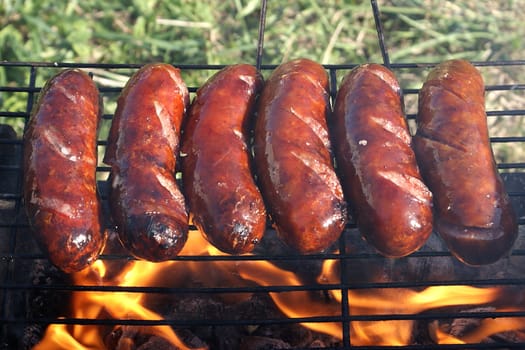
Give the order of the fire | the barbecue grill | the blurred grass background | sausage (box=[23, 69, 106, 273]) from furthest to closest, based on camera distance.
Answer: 1. the blurred grass background
2. the fire
3. the barbecue grill
4. sausage (box=[23, 69, 106, 273])

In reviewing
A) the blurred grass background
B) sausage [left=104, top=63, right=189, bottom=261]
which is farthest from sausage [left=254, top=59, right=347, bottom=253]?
the blurred grass background

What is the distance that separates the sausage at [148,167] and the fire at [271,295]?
0.49 metres

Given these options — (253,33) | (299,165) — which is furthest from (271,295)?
(253,33)

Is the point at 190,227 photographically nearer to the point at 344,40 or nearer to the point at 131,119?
the point at 131,119

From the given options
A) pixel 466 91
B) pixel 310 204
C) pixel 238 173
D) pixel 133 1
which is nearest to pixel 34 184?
pixel 238 173

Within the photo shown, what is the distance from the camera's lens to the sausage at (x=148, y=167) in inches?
95.5

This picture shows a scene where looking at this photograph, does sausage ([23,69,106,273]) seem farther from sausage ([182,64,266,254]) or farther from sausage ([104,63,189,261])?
sausage ([182,64,266,254])

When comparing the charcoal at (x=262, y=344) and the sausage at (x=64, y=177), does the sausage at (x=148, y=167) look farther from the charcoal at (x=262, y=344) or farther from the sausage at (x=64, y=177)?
the charcoal at (x=262, y=344)

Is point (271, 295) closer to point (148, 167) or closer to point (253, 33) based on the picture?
point (148, 167)

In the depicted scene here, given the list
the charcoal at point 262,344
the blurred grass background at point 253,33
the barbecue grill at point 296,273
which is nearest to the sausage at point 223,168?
the barbecue grill at point 296,273

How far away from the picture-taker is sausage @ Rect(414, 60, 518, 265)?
2475 millimetres

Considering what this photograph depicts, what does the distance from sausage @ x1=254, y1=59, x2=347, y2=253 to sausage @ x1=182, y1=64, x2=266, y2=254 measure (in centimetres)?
8

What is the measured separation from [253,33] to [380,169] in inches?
111

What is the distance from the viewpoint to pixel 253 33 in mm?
4957
